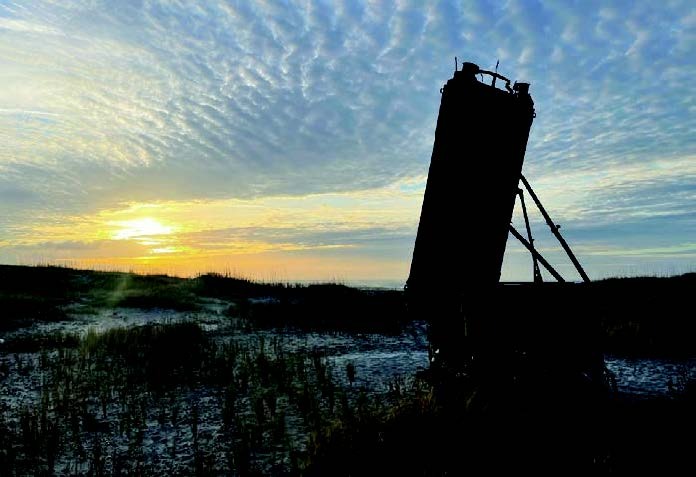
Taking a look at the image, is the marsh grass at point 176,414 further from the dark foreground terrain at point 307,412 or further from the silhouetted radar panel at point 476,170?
the silhouetted radar panel at point 476,170

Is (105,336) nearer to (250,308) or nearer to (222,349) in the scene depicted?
(222,349)

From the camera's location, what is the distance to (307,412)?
24.6 feet

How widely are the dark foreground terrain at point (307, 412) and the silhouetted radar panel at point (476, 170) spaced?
141 cm

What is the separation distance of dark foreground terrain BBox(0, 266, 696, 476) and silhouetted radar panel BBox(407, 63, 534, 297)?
4.61ft

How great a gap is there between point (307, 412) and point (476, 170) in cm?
436

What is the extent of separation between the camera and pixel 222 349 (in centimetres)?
1285

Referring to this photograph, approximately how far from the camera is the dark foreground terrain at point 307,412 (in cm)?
552

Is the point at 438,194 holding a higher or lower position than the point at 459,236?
higher

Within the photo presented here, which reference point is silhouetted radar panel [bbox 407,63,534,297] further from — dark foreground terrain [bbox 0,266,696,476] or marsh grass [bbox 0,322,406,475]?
marsh grass [bbox 0,322,406,475]

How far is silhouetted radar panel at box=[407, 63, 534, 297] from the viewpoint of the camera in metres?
7.65

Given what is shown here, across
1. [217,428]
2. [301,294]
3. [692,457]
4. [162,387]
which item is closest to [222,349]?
[162,387]

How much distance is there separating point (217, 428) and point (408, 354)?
580 cm

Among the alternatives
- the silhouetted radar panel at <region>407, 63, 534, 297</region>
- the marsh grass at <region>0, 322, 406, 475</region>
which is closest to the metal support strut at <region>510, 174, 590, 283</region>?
the silhouetted radar panel at <region>407, 63, 534, 297</region>

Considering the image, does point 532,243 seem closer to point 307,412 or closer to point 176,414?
point 307,412
